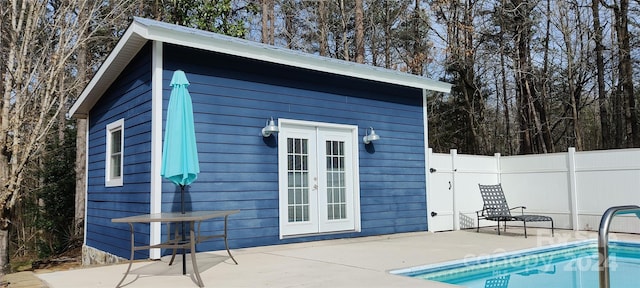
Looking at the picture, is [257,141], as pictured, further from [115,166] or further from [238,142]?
[115,166]

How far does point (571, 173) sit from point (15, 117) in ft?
29.9

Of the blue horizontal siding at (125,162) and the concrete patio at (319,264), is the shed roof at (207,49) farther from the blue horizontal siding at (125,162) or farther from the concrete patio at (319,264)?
the concrete patio at (319,264)

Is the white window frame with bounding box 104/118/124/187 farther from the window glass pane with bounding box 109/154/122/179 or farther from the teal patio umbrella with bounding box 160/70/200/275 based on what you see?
the teal patio umbrella with bounding box 160/70/200/275

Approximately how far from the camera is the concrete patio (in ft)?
14.5

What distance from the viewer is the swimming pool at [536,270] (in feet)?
16.6

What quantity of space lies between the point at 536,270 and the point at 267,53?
435cm

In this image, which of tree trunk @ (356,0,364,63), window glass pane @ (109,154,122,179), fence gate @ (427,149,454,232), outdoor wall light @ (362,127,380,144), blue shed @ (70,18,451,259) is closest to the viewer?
blue shed @ (70,18,451,259)

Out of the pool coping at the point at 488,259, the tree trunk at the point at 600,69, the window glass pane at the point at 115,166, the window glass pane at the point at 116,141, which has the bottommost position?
the pool coping at the point at 488,259

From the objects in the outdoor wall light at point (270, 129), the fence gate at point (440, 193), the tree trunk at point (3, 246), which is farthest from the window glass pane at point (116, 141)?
the fence gate at point (440, 193)

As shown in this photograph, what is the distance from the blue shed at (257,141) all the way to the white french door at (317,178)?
2 centimetres

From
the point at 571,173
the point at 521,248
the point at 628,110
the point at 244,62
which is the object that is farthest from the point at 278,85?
the point at 628,110

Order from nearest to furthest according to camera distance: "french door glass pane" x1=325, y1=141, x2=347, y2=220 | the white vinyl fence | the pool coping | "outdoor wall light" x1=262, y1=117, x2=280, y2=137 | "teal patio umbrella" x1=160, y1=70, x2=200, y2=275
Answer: "teal patio umbrella" x1=160, y1=70, x2=200, y2=275
the pool coping
"outdoor wall light" x1=262, y1=117, x2=280, y2=137
"french door glass pane" x1=325, y1=141, x2=347, y2=220
the white vinyl fence

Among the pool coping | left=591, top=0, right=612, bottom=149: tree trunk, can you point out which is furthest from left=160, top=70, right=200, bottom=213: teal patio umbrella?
left=591, top=0, right=612, bottom=149: tree trunk

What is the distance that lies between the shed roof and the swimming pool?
3.42 m
